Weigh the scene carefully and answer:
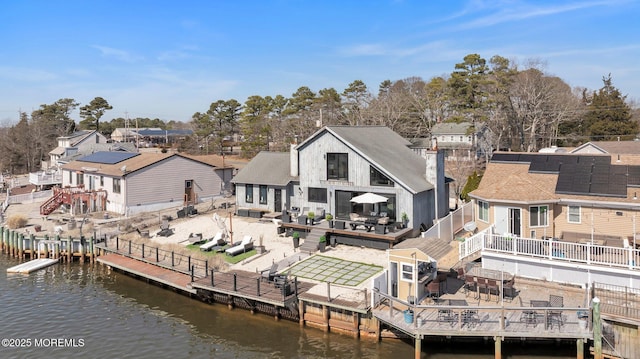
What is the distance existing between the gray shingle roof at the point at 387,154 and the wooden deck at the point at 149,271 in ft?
38.5

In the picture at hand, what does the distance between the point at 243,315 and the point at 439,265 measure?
953cm

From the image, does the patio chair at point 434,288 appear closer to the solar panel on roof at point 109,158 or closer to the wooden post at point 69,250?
the wooden post at point 69,250

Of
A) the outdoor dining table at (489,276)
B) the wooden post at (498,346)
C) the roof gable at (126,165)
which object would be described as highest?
the roof gable at (126,165)

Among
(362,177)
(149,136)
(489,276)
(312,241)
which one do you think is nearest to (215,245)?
(312,241)

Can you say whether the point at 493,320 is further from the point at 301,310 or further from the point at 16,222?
the point at 16,222

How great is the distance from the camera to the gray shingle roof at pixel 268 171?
33625 mm

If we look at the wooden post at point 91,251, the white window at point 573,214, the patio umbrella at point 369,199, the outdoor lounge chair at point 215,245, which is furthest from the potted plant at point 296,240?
the white window at point 573,214

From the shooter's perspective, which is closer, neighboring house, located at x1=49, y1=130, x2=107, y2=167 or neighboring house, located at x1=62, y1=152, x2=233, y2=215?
neighboring house, located at x1=62, y1=152, x2=233, y2=215

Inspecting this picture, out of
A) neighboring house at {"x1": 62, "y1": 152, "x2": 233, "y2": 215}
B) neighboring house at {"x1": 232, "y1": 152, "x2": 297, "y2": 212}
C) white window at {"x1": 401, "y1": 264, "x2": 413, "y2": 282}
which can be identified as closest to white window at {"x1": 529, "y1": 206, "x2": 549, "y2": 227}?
white window at {"x1": 401, "y1": 264, "x2": 413, "y2": 282}

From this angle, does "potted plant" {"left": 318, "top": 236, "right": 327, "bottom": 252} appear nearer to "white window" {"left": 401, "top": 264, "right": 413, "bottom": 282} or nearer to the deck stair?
the deck stair

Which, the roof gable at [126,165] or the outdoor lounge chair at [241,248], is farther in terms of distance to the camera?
the roof gable at [126,165]

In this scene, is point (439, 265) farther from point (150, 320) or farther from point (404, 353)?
point (150, 320)

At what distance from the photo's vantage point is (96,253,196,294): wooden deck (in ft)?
73.0

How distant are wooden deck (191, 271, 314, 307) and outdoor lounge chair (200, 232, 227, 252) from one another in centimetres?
420
